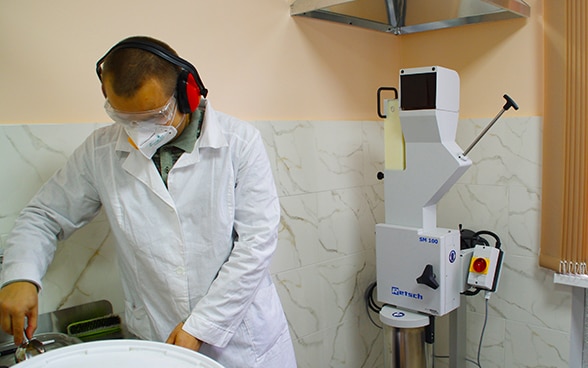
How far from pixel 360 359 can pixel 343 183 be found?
2.93ft

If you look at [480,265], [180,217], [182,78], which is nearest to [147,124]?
[182,78]

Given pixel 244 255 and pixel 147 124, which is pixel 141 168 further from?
pixel 244 255

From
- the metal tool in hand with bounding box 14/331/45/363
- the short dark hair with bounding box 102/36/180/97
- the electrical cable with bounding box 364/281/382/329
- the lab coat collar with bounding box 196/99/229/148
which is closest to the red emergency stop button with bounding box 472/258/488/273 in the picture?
the electrical cable with bounding box 364/281/382/329

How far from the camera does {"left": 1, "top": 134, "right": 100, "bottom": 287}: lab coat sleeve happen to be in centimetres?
115

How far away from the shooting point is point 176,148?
1298 mm

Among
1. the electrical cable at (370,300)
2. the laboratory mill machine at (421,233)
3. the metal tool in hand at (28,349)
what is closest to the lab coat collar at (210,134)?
the metal tool in hand at (28,349)

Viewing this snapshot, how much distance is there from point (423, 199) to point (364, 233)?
61cm

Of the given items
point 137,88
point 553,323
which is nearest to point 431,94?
point 137,88

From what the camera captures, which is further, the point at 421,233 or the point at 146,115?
the point at 421,233

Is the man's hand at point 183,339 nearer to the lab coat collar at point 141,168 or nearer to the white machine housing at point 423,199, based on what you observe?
the lab coat collar at point 141,168

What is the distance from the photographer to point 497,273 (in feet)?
6.07

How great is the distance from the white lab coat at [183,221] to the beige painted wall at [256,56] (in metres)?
0.27

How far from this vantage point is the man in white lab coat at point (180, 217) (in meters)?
1.18

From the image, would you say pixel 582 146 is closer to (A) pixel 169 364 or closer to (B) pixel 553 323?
(B) pixel 553 323
